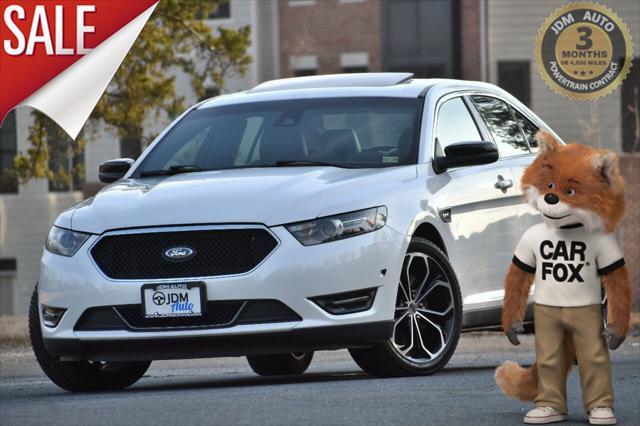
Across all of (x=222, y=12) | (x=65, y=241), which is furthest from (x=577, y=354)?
(x=222, y=12)

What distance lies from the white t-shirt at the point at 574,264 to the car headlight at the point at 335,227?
85.0 inches

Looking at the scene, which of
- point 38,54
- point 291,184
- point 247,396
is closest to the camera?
point 247,396

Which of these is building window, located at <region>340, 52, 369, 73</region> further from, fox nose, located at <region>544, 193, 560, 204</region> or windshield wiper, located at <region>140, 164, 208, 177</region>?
fox nose, located at <region>544, 193, 560, 204</region>

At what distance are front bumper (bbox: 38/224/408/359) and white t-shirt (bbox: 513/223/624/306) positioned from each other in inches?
83.9

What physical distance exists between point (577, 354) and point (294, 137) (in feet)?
12.5

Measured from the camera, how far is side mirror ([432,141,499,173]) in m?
10.5

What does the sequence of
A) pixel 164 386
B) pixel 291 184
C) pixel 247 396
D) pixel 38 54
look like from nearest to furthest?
pixel 247 396 → pixel 291 184 → pixel 164 386 → pixel 38 54

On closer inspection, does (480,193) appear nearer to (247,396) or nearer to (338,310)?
(338,310)

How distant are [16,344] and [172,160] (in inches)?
304

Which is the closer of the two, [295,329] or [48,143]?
[295,329]

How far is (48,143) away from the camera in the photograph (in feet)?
90.9

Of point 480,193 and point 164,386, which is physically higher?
point 480,193

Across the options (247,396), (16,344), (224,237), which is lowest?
(16,344)

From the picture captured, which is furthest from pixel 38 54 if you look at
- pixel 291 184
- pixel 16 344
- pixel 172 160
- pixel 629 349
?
pixel 291 184
